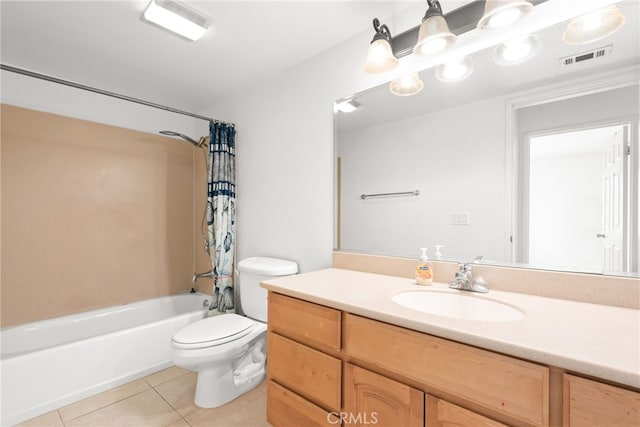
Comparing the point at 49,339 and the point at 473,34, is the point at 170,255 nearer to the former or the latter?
the point at 49,339

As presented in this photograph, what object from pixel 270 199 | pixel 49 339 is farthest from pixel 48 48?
pixel 49 339

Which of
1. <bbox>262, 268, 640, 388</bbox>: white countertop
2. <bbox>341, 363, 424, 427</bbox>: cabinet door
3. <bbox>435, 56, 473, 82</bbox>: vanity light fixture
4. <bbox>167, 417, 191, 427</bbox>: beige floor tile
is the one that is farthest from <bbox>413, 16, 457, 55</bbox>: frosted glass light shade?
<bbox>167, 417, 191, 427</bbox>: beige floor tile

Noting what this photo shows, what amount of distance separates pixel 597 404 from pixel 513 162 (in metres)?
0.90

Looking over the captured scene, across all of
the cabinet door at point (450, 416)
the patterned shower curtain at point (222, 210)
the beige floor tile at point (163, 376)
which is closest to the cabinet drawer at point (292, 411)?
the cabinet door at point (450, 416)

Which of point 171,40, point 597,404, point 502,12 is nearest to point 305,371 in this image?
point 597,404

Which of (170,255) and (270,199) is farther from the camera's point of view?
(170,255)

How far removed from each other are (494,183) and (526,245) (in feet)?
0.96

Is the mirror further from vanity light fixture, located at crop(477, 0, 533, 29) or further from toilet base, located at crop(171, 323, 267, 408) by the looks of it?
toilet base, located at crop(171, 323, 267, 408)

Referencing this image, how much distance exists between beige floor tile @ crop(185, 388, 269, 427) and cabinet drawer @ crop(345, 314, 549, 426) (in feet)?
3.20

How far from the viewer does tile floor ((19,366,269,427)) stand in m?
1.54

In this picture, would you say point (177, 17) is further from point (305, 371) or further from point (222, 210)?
point (305, 371)

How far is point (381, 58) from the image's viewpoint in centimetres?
138

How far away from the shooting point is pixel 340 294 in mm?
1158

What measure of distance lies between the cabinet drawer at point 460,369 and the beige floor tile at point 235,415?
3.20 feet
